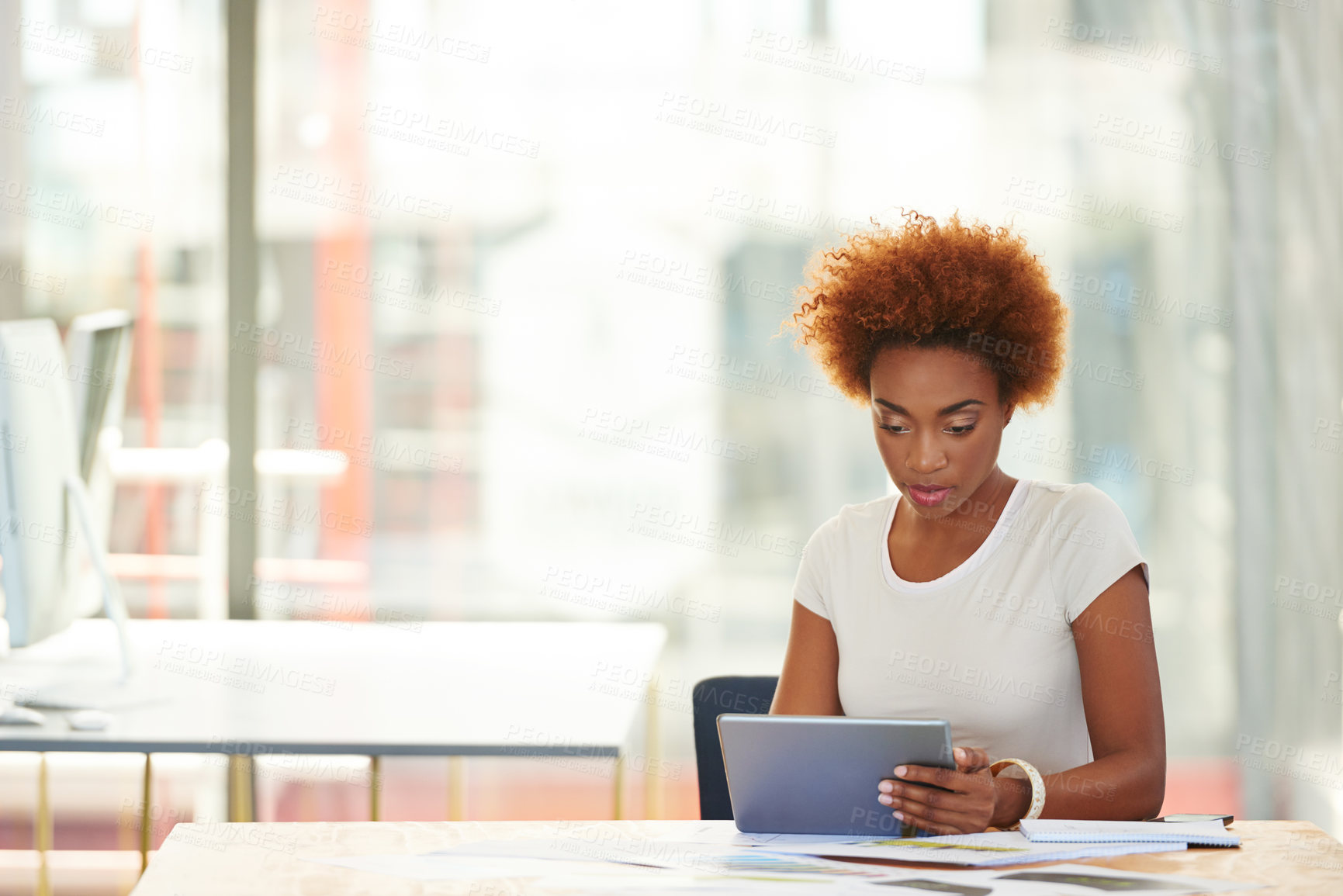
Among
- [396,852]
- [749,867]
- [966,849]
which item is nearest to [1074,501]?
[966,849]

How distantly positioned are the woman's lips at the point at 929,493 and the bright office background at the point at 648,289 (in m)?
1.69

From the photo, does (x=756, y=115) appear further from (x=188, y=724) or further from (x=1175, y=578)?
(x=188, y=724)

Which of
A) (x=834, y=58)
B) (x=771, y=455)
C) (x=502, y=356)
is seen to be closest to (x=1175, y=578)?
(x=771, y=455)

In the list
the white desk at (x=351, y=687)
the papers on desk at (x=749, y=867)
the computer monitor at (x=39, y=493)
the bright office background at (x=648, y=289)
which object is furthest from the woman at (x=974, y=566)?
the bright office background at (x=648, y=289)

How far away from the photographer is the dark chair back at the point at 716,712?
5.97 feet

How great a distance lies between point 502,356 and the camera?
3.39m

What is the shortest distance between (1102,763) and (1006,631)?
0.22m

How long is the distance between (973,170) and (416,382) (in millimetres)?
1671

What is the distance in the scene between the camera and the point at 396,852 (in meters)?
1.29

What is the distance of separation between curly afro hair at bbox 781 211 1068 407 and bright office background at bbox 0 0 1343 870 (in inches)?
57.3

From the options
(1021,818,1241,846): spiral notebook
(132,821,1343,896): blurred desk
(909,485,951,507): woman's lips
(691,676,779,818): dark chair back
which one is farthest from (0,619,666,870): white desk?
(1021,818,1241,846): spiral notebook

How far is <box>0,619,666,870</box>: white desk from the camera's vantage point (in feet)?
6.55

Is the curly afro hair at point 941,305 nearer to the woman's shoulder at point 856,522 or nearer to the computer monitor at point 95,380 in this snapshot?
the woman's shoulder at point 856,522

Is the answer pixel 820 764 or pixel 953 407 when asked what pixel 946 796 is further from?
pixel 953 407
